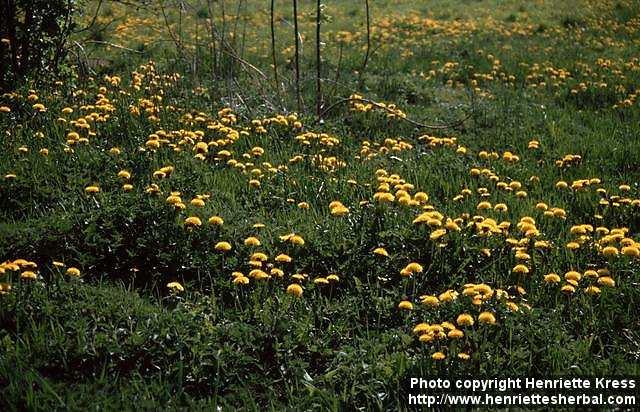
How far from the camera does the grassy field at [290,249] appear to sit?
3.22m

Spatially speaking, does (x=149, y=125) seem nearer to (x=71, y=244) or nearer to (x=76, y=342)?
(x=71, y=244)

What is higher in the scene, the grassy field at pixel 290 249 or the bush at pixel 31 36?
the bush at pixel 31 36

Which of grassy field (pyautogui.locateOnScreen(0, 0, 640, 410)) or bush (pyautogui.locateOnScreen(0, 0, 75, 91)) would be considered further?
bush (pyautogui.locateOnScreen(0, 0, 75, 91))

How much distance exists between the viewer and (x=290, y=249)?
425 cm

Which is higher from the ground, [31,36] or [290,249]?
[31,36]

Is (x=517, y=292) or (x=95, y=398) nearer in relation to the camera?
(x=95, y=398)

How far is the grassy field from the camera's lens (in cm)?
322

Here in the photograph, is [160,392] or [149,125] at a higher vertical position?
[149,125]

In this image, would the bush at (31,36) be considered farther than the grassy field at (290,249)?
Yes

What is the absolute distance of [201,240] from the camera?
425cm

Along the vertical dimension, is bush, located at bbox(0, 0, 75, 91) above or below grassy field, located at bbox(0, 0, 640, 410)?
above

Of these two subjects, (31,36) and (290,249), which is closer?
(290,249)

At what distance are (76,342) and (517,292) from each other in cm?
240

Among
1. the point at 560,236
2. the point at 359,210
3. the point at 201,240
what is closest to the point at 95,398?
the point at 201,240
